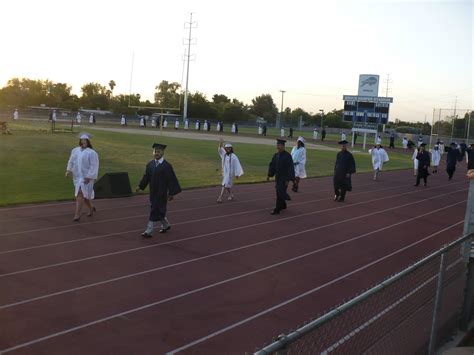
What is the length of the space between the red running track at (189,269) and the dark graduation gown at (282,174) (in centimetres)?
46

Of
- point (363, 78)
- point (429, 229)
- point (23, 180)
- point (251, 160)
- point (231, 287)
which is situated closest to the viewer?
point (231, 287)

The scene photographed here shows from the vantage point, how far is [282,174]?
13.6 m

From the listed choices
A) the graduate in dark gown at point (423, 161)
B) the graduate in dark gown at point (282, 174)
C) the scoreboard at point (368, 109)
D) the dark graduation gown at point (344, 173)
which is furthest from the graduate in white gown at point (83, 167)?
the scoreboard at point (368, 109)

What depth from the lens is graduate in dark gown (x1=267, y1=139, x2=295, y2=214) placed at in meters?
13.5

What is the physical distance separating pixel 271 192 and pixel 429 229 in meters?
5.82

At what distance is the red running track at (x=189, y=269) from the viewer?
570 cm

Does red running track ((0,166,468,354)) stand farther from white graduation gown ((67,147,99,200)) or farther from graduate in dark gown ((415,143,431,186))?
graduate in dark gown ((415,143,431,186))

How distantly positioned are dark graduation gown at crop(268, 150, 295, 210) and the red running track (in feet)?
1.51

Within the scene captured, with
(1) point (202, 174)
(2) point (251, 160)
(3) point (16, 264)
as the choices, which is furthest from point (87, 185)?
(2) point (251, 160)

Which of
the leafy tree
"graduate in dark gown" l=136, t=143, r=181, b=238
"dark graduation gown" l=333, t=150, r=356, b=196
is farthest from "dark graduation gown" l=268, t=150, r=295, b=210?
the leafy tree

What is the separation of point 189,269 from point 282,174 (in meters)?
5.99

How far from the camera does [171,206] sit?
1368 cm

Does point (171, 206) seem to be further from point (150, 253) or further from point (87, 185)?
point (150, 253)

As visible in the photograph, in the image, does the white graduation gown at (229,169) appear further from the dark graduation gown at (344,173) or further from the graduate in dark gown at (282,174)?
the dark graduation gown at (344,173)
